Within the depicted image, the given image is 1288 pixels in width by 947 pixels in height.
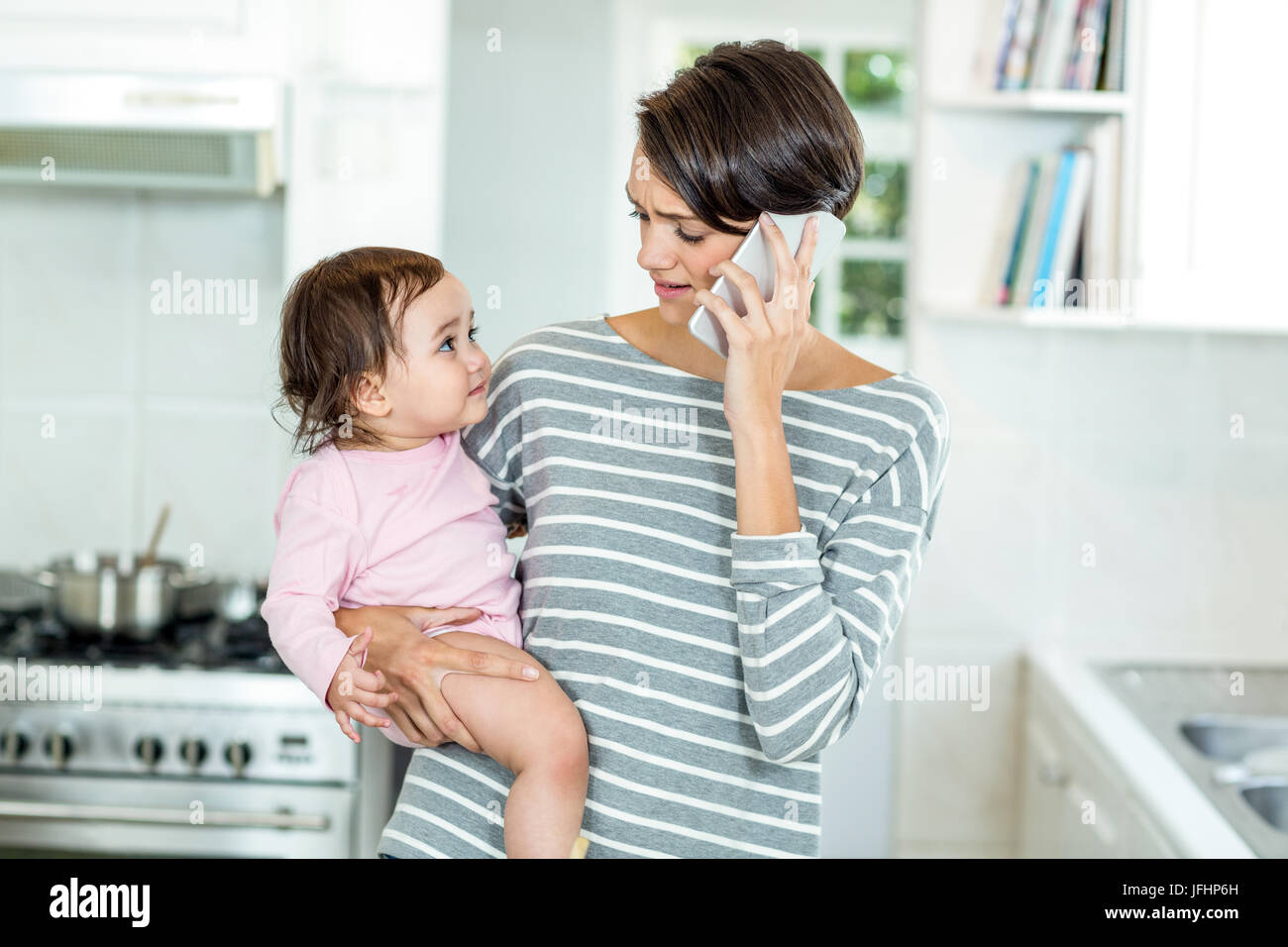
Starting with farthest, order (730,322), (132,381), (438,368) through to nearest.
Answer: (132,381) → (438,368) → (730,322)

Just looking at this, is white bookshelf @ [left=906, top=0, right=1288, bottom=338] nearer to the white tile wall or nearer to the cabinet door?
the cabinet door

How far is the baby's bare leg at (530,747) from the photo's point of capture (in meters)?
0.80

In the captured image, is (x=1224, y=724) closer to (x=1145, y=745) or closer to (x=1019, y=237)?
(x=1145, y=745)

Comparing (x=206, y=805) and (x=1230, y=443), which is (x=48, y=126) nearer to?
(x=206, y=805)

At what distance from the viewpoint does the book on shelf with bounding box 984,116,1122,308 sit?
66.2 inches

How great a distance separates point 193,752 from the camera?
1.68 metres

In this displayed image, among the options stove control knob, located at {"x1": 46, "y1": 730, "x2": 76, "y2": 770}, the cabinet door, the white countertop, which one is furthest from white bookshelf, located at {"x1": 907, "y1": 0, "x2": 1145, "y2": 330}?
stove control knob, located at {"x1": 46, "y1": 730, "x2": 76, "y2": 770}

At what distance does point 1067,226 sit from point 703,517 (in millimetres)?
1101

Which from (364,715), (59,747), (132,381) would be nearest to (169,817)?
(59,747)

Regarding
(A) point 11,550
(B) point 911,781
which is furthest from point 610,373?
(A) point 11,550

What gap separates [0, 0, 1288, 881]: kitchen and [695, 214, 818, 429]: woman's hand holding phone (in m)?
0.83

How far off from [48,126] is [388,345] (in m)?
1.16

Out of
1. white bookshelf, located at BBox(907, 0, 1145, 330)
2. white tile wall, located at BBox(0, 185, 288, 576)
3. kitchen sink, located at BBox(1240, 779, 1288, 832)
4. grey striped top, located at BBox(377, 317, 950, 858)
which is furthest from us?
white tile wall, located at BBox(0, 185, 288, 576)

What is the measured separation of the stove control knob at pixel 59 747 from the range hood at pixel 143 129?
0.85 meters
